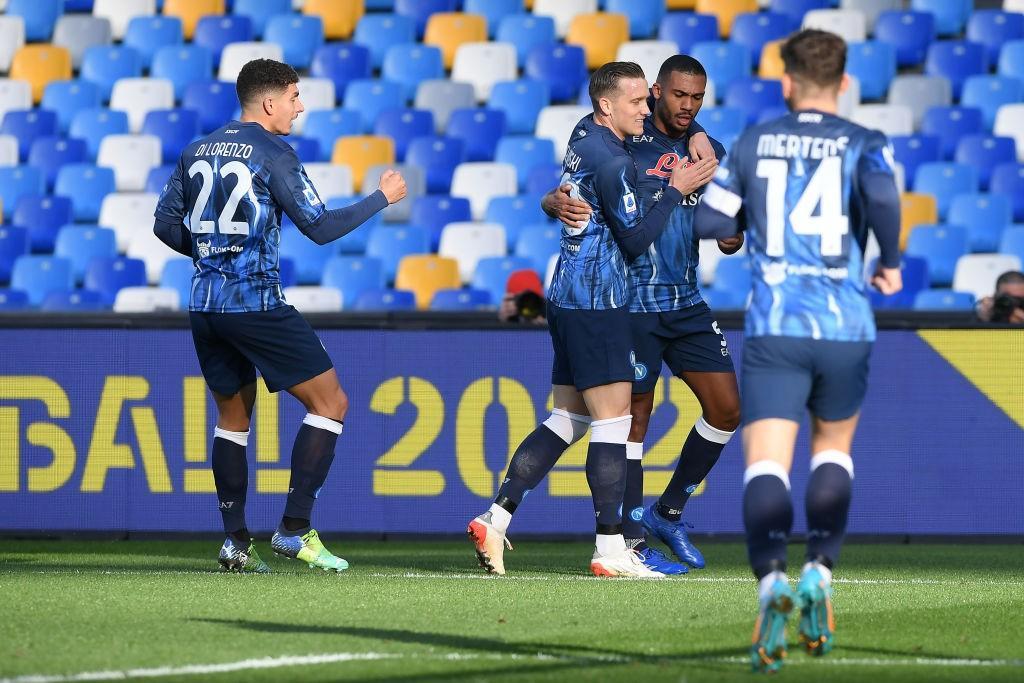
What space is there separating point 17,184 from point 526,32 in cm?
458

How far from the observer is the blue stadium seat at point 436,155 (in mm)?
13844

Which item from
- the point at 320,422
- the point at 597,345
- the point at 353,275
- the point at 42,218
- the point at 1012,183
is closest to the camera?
the point at 597,345

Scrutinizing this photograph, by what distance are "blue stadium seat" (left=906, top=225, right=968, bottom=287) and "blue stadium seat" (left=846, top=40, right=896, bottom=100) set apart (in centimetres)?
218

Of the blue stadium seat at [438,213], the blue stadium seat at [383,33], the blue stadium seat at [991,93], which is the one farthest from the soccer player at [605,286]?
the blue stadium seat at [383,33]

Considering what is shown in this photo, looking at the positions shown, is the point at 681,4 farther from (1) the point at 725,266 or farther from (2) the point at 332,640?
(2) the point at 332,640

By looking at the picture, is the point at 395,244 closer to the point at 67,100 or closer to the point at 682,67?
the point at 67,100

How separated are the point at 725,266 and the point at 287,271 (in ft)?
10.6

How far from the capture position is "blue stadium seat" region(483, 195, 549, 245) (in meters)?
13.2

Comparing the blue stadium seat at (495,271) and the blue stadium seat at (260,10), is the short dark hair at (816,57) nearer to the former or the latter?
the blue stadium seat at (495,271)

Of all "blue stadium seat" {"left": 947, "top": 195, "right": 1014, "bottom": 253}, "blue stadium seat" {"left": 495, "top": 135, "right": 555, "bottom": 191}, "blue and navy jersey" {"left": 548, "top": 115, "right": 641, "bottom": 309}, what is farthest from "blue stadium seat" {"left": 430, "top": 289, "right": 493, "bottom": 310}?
"blue and navy jersey" {"left": 548, "top": 115, "right": 641, "bottom": 309}

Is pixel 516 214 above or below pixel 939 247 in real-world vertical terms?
above

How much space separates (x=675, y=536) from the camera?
7559 mm

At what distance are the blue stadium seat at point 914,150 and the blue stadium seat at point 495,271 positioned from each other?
3.30 m

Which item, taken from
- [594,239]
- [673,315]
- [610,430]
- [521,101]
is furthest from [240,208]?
[521,101]
